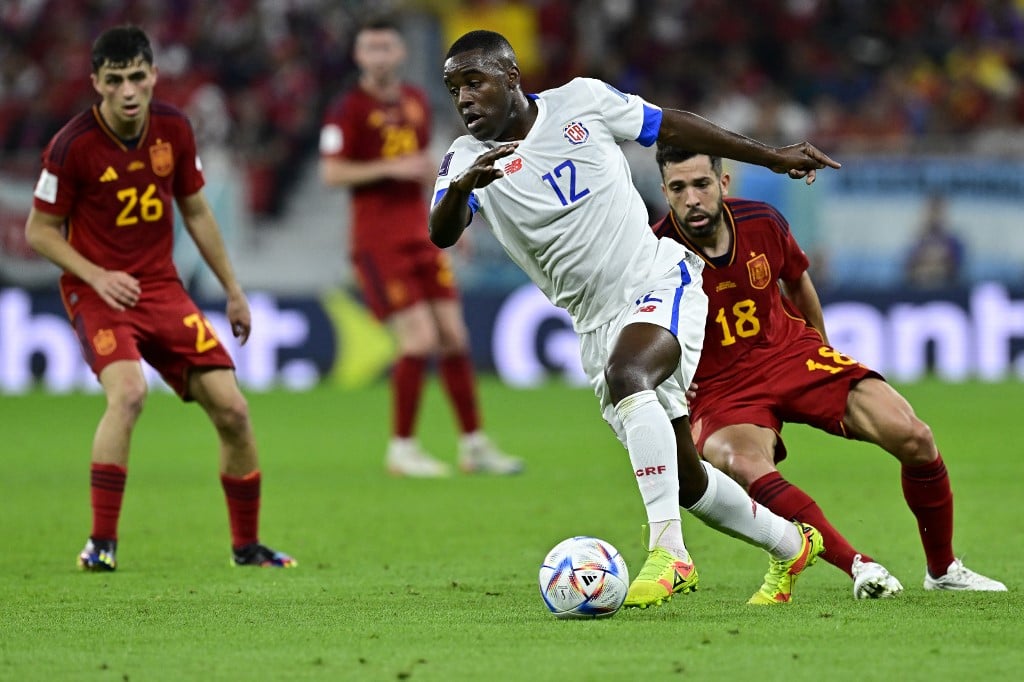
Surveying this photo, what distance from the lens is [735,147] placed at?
5.71 metres

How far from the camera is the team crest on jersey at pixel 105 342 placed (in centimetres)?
702

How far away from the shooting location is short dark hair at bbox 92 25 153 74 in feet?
22.8

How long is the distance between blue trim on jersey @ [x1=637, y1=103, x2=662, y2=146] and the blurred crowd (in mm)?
13091

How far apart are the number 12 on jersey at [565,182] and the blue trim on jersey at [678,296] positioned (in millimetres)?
441

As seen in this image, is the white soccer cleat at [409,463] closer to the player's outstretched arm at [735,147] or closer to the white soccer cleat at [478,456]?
the white soccer cleat at [478,456]

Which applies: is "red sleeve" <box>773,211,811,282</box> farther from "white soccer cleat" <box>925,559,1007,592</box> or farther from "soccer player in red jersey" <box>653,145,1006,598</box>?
"white soccer cleat" <box>925,559,1007,592</box>

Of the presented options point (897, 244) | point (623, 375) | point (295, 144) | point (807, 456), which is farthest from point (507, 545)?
point (295, 144)

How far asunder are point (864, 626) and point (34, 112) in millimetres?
18151

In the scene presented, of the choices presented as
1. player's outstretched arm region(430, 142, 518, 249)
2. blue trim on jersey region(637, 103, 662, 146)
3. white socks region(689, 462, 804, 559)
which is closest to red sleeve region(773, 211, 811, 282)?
blue trim on jersey region(637, 103, 662, 146)

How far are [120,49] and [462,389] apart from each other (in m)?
4.43

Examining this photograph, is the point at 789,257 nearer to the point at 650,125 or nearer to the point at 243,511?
the point at 650,125

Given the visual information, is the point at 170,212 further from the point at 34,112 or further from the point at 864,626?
the point at 34,112

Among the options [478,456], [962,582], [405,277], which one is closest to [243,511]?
[962,582]

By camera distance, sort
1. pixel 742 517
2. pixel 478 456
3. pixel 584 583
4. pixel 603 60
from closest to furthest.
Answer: pixel 584 583
pixel 742 517
pixel 478 456
pixel 603 60
